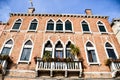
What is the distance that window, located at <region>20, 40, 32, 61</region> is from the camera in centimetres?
1452

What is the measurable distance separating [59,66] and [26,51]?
3.89 m

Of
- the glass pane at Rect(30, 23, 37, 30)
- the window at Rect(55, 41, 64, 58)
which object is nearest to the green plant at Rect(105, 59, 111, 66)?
the window at Rect(55, 41, 64, 58)

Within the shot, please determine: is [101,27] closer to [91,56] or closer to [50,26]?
[91,56]

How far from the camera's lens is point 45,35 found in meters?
16.8

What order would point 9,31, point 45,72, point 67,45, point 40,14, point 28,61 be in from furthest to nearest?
point 40,14, point 9,31, point 67,45, point 28,61, point 45,72

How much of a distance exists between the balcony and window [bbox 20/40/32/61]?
1.83 metres

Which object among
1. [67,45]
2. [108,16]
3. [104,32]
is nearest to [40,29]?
[67,45]

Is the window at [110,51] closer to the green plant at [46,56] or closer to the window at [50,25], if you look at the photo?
the green plant at [46,56]

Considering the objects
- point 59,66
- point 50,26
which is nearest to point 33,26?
point 50,26

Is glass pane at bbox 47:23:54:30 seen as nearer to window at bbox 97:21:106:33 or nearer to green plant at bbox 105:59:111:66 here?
window at bbox 97:21:106:33

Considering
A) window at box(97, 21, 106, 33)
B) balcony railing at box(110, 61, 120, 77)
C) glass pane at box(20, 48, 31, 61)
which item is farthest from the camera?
window at box(97, 21, 106, 33)

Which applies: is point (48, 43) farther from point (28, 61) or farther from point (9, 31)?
point (9, 31)

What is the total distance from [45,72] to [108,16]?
1144 cm

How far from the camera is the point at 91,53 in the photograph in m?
15.3
